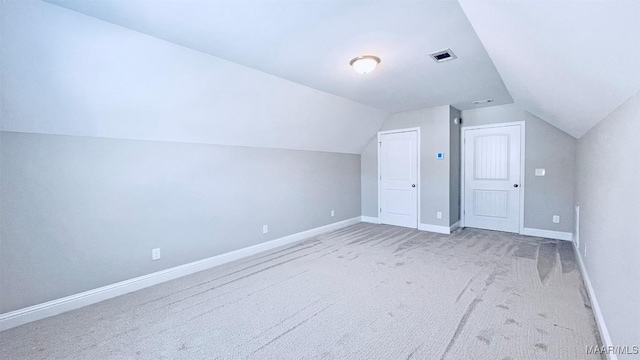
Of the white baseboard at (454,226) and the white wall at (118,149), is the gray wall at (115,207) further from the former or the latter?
the white baseboard at (454,226)

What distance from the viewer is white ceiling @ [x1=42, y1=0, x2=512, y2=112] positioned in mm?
1839

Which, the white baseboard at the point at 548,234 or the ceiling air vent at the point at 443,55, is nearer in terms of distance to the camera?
the ceiling air vent at the point at 443,55

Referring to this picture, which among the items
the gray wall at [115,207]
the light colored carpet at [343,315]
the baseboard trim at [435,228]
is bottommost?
the light colored carpet at [343,315]

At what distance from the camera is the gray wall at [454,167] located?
4.87 m

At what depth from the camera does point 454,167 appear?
5031mm

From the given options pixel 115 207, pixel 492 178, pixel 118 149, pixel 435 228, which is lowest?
pixel 435 228

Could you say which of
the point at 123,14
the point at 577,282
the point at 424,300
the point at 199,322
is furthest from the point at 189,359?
the point at 577,282

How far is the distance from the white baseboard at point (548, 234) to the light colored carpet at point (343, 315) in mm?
1041

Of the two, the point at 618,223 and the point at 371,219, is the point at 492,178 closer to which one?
the point at 371,219

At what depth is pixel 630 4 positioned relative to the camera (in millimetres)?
852

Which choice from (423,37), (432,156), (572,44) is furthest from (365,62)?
(432,156)

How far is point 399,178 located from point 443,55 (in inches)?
123

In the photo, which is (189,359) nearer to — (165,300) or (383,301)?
(165,300)

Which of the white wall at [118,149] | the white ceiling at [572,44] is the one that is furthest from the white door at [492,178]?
the white wall at [118,149]
